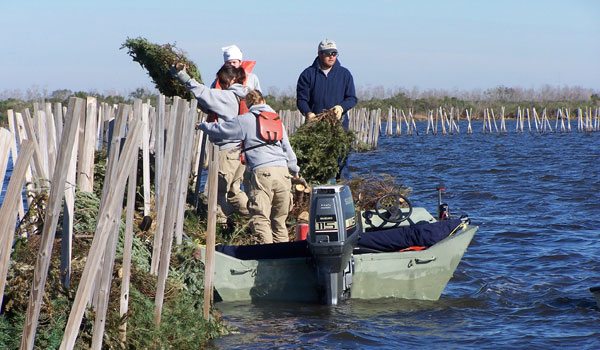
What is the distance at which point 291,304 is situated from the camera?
8.06m

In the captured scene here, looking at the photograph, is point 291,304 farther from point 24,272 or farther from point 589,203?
point 589,203

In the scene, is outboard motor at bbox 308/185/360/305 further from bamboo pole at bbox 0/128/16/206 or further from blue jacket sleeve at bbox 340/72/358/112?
bamboo pole at bbox 0/128/16/206

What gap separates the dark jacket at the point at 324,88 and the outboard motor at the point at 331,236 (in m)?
3.32

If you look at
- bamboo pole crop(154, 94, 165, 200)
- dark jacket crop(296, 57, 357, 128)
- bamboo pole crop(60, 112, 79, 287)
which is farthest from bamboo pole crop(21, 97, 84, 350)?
dark jacket crop(296, 57, 357, 128)

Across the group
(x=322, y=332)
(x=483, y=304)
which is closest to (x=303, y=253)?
(x=322, y=332)

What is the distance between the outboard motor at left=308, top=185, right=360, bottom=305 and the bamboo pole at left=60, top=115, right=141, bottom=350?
3.18 m

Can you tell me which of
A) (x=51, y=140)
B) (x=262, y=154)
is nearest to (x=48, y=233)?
(x=51, y=140)

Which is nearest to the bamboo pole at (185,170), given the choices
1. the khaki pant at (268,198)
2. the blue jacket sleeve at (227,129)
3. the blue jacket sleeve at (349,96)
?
the blue jacket sleeve at (227,129)

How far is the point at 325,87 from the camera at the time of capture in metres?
10.9

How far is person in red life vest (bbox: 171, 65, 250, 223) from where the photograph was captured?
27.8 feet

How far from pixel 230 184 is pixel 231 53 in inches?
55.6

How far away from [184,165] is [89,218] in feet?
2.68

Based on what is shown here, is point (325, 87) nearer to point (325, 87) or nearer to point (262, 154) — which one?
point (325, 87)

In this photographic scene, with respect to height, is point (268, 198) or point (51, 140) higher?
point (51, 140)
